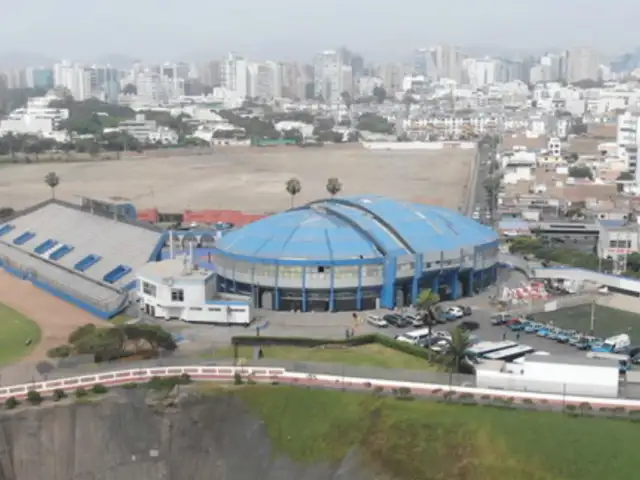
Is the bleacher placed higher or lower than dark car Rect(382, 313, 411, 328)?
higher

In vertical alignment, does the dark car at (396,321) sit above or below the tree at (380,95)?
below

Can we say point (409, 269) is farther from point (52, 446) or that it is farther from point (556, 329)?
point (52, 446)

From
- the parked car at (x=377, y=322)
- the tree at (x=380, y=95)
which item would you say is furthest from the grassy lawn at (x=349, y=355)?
the tree at (x=380, y=95)

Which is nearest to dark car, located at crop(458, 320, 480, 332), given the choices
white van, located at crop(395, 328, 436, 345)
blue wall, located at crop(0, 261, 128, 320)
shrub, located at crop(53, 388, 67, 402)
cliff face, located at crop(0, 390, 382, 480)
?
white van, located at crop(395, 328, 436, 345)

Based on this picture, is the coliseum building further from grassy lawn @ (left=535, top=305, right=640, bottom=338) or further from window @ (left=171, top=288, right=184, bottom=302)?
grassy lawn @ (left=535, top=305, right=640, bottom=338)

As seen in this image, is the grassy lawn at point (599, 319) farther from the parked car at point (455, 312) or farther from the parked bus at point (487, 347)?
the parked bus at point (487, 347)

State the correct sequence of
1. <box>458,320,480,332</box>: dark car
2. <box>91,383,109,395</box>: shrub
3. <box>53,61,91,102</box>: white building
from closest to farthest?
<box>91,383,109,395</box>: shrub, <box>458,320,480,332</box>: dark car, <box>53,61,91,102</box>: white building

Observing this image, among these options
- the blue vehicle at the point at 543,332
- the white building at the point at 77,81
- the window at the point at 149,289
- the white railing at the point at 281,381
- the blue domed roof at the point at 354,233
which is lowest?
the blue vehicle at the point at 543,332

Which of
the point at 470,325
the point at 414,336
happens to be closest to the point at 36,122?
the point at 470,325
